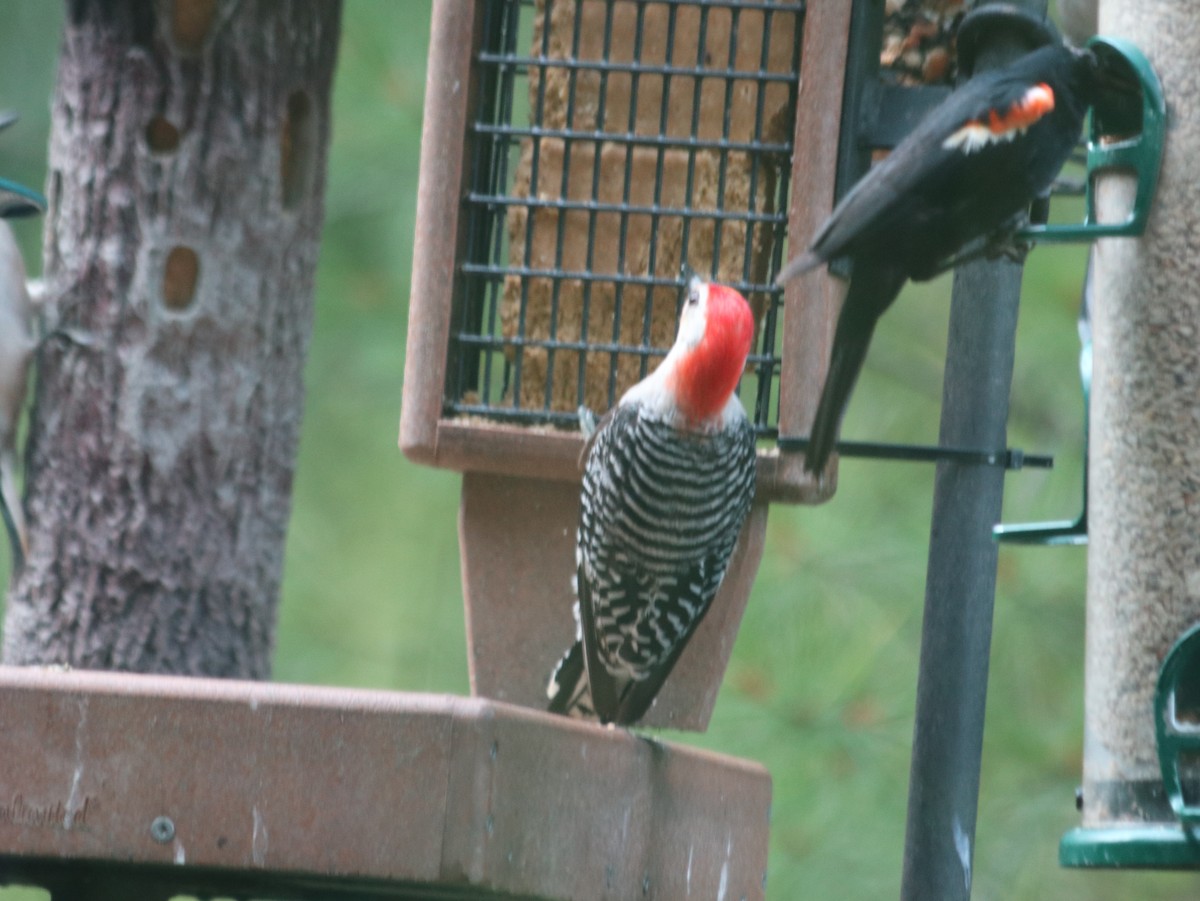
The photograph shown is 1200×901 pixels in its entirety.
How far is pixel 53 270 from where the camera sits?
4.07 m

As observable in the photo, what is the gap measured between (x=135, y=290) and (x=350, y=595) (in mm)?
2979

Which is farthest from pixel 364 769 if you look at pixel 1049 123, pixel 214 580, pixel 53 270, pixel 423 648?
pixel 423 648

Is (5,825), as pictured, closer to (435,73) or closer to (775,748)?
(435,73)

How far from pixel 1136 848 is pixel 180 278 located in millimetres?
2592

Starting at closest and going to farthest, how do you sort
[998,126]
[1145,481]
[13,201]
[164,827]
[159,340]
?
Result: [164,827], [998,126], [1145,481], [159,340], [13,201]

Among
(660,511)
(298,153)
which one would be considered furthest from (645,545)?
(298,153)

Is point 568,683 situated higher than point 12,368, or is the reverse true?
point 12,368

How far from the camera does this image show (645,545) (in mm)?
3045

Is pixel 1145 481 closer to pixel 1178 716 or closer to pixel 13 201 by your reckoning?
pixel 1178 716

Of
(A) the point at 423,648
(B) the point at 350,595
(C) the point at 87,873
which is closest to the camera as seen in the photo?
(C) the point at 87,873

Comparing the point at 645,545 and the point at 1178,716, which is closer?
the point at 1178,716

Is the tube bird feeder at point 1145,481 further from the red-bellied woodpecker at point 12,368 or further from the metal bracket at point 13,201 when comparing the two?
the metal bracket at point 13,201

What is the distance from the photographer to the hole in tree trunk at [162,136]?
398 centimetres

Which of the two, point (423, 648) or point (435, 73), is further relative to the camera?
point (423, 648)
